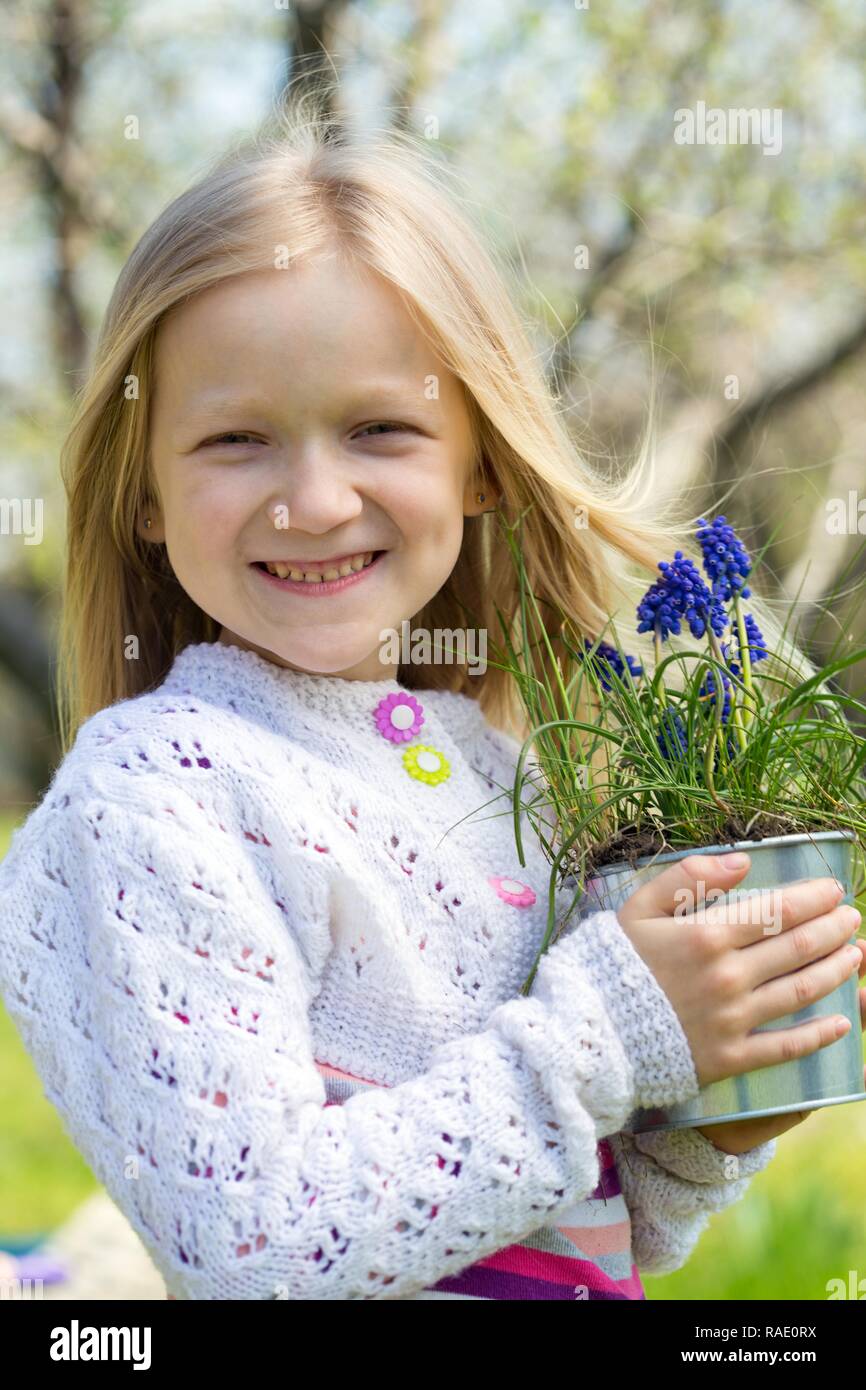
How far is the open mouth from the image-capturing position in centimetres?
168

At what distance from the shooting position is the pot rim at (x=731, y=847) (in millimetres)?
1447

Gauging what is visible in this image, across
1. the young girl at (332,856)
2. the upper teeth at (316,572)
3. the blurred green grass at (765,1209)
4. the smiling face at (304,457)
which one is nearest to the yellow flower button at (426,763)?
the young girl at (332,856)

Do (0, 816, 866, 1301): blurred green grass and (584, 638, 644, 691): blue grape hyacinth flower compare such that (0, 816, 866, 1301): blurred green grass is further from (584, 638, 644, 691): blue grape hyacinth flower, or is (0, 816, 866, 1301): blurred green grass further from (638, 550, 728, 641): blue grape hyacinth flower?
(638, 550, 728, 641): blue grape hyacinth flower

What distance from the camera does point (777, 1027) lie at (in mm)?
1481

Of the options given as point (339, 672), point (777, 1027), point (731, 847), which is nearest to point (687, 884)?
point (731, 847)

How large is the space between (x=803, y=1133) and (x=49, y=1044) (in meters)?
4.39

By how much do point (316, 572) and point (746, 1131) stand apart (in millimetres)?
815

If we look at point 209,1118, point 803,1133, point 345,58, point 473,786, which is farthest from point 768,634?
point 803,1133

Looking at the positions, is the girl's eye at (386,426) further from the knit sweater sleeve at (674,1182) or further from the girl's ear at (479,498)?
the knit sweater sleeve at (674,1182)

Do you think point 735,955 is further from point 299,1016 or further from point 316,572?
point 316,572

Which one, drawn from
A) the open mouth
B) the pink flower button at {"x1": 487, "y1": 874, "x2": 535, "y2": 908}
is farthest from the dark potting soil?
the open mouth

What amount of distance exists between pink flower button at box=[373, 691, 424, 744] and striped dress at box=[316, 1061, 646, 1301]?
Answer: 431mm

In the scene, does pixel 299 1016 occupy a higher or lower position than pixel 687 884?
lower
